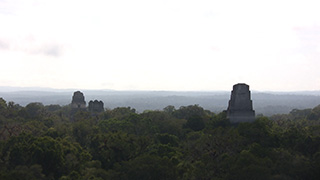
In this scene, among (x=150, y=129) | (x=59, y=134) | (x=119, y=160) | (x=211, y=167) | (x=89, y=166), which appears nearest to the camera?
(x=211, y=167)

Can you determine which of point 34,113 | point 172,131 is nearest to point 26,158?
point 172,131

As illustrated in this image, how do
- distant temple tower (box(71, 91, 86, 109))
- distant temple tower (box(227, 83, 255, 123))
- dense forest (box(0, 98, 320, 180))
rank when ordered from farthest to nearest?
distant temple tower (box(71, 91, 86, 109))
distant temple tower (box(227, 83, 255, 123))
dense forest (box(0, 98, 320, 180))

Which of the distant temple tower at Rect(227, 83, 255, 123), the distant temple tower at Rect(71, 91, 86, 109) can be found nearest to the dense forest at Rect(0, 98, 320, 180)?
the distant temple tower at Rect(227, 83, 255, 123)

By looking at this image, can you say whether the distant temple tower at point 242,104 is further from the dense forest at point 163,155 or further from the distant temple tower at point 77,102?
the distant temple tower at point 77,102

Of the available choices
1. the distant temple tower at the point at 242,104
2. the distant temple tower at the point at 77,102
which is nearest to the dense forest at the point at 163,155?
the distant temple tower at the point at 242,104

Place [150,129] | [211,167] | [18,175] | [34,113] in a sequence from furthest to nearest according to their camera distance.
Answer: [34,113] < [150,129] < [211,167] < [18,175]

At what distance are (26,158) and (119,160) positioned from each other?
7970 millimetres

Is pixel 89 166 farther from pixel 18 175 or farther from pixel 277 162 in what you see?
pixel 277 162

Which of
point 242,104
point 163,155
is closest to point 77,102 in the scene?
point 242,104

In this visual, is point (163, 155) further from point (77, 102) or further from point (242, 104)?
point (77, 102)

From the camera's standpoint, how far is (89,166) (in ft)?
90.5

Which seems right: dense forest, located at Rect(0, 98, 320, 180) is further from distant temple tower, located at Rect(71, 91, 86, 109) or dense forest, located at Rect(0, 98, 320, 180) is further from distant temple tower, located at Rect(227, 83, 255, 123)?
distant temple tower, located at Rect(71, 91, 86, 109)

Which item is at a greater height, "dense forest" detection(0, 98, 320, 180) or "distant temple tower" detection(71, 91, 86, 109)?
"distant temple tower" detection(71, 91, 86, 109)

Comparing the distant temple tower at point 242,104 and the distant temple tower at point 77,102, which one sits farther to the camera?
the distant temple tower at point 77,102
